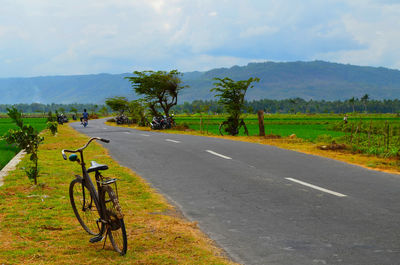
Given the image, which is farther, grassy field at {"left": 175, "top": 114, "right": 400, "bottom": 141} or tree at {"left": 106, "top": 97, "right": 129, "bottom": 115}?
tree at {"left": 106, "top": 97, "right": 129, "bottom": 115}

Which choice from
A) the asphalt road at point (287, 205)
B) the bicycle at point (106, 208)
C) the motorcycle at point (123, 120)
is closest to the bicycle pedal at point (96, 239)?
the bicycle at point (106, 208)

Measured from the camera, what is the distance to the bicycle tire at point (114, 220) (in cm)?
455

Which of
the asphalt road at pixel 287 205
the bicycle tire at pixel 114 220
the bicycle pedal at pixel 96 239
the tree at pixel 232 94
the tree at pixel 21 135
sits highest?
the tree at pixel 232 94

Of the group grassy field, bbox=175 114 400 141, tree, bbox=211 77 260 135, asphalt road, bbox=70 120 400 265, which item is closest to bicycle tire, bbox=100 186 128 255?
asphalt road, bbox=70 120 400 265

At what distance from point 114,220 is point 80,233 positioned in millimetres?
1365

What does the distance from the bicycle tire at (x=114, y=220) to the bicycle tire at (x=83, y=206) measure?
627 mm

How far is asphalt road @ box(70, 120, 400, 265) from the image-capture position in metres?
4.93

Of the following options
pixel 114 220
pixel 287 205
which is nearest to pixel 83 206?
pixel 114 220

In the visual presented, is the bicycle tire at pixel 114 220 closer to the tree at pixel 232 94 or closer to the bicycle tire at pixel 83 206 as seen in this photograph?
the bicycle tire at pixel 83 206

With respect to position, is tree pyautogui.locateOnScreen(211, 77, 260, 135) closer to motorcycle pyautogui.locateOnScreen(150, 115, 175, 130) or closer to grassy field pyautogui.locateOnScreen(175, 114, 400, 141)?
grassy field pyautogui.locateOnScreen(175, 114, 400, 141)

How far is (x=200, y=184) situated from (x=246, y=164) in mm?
3170

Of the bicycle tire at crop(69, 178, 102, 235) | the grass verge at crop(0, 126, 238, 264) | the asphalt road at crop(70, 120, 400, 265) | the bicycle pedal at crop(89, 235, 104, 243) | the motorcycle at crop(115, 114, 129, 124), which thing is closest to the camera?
the grass verge at crop(0, 126, 238, 264)

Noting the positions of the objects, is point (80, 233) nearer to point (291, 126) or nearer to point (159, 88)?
point (159, 88)

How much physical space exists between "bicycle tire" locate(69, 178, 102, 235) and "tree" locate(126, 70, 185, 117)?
30.5 metres
